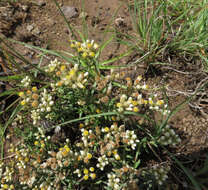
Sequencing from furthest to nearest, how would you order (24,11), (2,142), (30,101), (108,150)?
(24,11)
(2,142)
(30,101)
(108,150)

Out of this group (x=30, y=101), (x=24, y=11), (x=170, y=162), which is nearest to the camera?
(x=30, y=101)

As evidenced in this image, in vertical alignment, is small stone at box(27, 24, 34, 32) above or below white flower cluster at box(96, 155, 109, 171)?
above

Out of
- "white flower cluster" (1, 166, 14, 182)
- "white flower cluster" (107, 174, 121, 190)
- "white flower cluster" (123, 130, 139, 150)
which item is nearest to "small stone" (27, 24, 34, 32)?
"white flower cluster" (1, 166, 14, 182)

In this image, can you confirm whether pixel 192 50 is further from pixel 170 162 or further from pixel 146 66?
pixel 170 162

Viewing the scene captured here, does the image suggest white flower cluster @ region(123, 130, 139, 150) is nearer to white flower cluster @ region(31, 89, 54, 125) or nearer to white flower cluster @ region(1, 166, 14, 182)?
white flower cluster @ region(31, 89, 54, 125)

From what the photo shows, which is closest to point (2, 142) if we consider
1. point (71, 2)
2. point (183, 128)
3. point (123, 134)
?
point (123, 134)

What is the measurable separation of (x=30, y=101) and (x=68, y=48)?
1497mm

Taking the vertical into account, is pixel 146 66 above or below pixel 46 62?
below

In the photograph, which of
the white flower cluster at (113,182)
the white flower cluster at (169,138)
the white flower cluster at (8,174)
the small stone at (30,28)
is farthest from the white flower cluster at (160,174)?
the small stone at (30,28)

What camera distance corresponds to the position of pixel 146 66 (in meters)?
2.89

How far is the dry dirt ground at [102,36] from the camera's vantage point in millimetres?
2561

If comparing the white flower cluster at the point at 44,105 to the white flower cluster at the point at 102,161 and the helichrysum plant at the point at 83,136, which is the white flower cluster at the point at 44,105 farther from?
the white flower cluster at the point at 102,161

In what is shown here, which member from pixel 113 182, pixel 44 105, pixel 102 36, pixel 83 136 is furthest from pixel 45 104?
pixel 102 36

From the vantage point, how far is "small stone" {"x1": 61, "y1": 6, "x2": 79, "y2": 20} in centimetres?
339
